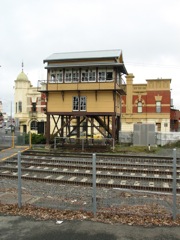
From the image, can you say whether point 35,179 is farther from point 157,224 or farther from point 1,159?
point 157,224

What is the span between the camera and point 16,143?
82.7 feet

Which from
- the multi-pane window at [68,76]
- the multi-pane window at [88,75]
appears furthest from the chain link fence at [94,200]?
the multi-pane window at [68,76]

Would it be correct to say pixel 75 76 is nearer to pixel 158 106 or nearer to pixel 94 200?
pixel 158 106

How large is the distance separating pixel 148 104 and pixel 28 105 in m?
23.7

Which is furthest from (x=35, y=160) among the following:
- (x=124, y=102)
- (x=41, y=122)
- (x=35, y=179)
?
(x=41, y=122)

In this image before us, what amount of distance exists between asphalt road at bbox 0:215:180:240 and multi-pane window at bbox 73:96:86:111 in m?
20.6

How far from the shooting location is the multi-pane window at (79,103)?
2630 cm

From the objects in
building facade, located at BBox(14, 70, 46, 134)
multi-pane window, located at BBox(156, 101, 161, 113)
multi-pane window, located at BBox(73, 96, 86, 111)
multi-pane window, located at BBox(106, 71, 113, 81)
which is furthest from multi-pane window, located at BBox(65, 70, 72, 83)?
building facade, located at BBox(14, 70, 46, 134)

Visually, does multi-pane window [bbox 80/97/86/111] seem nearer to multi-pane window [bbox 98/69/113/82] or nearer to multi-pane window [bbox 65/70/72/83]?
multi-pane window [bbox 65/70/72/83]

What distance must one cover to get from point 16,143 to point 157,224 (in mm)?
21427

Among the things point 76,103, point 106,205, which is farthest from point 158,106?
point 106,205

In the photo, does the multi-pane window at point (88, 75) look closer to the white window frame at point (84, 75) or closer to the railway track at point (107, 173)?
the white window frame at point (84, 75)

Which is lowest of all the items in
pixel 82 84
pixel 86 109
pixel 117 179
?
pixel 117 179

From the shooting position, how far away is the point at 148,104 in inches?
1687
